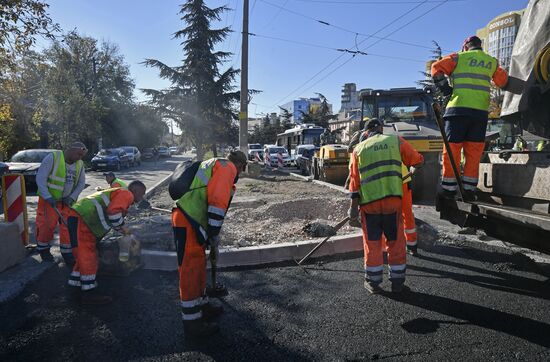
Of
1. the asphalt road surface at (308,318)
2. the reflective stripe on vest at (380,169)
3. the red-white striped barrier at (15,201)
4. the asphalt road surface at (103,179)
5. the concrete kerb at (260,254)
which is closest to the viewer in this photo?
the asphalt road surface at (308,318)

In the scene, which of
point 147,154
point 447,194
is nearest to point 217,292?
point 447,194

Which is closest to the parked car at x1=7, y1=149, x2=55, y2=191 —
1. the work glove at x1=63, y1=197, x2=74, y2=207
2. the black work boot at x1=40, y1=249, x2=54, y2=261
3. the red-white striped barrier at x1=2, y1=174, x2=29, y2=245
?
the red-white striped barrier at x1=2, y1=174, x2=29, y2=245

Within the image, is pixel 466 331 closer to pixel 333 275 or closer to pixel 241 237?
pixel 333 275

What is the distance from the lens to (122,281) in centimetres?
445

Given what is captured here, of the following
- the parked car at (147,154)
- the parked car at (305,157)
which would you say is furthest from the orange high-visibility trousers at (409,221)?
the parked car at (147,154)

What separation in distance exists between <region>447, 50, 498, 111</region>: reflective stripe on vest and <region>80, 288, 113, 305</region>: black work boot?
4110 millimetres

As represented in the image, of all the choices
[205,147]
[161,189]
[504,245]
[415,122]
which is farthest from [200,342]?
[205,147]

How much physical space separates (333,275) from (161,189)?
10392 millimetres

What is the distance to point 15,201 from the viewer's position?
5.77m

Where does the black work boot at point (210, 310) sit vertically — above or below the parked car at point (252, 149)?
below

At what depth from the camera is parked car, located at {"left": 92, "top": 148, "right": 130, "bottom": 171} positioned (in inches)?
1004

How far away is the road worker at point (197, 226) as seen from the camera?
3.12m

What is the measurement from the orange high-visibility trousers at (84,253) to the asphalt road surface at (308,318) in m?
0.23

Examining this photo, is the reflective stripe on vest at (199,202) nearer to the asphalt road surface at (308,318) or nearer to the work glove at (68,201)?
the asphalt road surface at (308,318)
